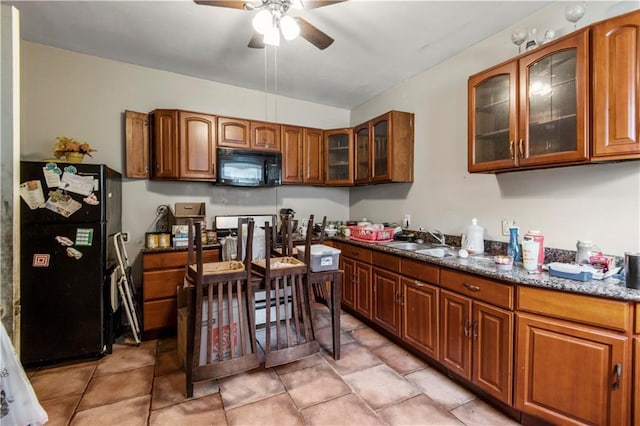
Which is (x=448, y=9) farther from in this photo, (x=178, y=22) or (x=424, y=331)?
(x=424, y=331)

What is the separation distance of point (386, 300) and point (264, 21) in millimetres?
2365

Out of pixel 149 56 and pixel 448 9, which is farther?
pixel 149 56

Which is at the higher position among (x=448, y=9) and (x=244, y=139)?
(x=448, y=9)

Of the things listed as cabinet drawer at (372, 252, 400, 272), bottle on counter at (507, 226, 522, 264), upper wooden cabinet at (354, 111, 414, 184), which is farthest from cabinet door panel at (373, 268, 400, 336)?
upper wooden cabinet at (354, 111, 414, 184)

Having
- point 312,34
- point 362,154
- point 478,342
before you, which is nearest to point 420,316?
point 478,342

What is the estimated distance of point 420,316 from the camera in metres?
2.29

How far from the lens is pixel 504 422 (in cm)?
170

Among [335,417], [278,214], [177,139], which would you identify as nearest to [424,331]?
[335,417]

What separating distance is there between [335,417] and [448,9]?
2.83 m

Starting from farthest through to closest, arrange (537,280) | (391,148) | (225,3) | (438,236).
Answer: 1. (391,148)
2. (438,236)
3. (225,3)
4. (537,280)

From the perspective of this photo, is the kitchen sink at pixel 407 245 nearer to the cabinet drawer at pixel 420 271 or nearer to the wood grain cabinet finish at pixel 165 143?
the cabinet drawer at pixel 420 271

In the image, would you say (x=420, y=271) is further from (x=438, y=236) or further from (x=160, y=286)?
(x=160, y=286)

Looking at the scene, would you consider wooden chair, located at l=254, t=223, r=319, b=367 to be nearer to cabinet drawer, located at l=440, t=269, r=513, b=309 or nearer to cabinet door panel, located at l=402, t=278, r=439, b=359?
cabinet door panel, located at l=402, t=278, r=439, b=359

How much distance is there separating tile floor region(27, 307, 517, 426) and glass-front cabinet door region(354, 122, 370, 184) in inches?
79.1
